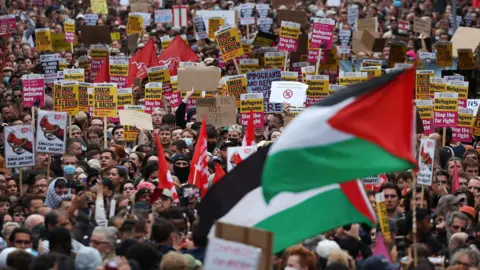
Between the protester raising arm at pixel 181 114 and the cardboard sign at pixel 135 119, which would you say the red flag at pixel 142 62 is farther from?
the cardboard sign at pixel 135 119

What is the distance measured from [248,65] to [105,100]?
15.7ft

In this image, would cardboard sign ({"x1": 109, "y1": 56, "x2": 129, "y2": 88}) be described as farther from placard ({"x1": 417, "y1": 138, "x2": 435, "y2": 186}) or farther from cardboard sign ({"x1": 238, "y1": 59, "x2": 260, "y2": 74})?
placard ({"x1": 417, "y1": 138, "x2": 435, "y2": 186})

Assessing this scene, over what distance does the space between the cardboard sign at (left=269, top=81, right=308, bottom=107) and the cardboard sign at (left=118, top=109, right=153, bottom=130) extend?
259 cm

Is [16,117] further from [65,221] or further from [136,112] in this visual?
[65,221]

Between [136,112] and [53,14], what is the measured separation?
49.1 feet

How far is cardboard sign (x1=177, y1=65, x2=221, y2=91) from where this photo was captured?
75.6ft

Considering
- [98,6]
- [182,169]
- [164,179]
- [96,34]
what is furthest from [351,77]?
[98,6]

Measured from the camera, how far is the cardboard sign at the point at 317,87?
74.3ft

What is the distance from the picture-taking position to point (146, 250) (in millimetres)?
12125

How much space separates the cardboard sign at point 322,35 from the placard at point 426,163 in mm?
8942

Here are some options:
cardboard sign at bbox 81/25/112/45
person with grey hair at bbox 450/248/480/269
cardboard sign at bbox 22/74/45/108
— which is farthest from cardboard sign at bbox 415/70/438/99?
person with grey hair at bbox 450/248/480/269

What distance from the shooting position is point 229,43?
82.2ft

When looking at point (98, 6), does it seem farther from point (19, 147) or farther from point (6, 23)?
point (19, 147)

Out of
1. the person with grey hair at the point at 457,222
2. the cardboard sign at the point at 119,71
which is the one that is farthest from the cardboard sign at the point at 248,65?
the person with grey hair at the point at 457,222
